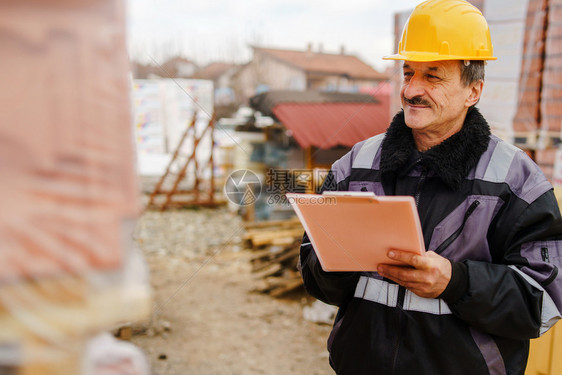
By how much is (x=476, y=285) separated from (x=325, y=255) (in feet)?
1.64

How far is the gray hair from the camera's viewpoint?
1.69 meters

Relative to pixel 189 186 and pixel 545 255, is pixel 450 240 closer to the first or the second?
pixel 545 255

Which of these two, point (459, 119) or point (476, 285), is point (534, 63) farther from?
point (476, 285)

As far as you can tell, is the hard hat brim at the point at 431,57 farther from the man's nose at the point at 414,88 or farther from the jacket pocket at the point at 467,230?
the jacket pocket at the point at 467,230

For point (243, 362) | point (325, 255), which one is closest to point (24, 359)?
point (325, 255)

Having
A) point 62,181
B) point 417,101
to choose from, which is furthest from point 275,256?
point 62,181

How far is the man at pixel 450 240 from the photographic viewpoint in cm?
146

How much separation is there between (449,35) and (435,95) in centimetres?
22

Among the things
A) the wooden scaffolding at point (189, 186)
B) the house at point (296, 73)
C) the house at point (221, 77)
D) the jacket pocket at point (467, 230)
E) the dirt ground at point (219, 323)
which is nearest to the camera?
the jacket pocket at point (467, 230)

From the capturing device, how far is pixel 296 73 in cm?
3453

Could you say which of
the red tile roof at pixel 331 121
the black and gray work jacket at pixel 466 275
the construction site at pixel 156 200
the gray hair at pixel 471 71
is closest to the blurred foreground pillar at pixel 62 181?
the construction site at pixel 156 200

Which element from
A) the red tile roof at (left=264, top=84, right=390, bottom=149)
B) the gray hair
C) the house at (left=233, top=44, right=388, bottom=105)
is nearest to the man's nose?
the gray hair

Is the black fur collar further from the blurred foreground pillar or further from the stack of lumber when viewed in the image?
the stack of lumber

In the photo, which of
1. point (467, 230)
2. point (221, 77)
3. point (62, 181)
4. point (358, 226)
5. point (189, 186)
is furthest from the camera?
point (221, 77)
